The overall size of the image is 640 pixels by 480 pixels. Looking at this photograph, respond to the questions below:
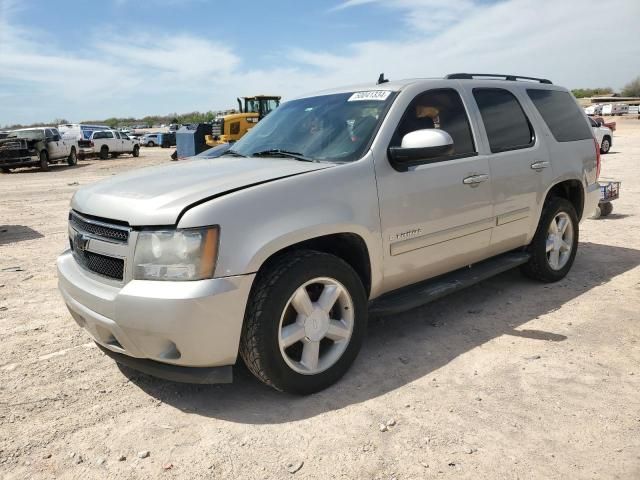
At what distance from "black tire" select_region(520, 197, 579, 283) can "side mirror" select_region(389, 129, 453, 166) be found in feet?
6.10

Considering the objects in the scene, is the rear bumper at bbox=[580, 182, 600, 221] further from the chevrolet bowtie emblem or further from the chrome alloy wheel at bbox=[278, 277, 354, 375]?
the chevrolet bowtie emblem

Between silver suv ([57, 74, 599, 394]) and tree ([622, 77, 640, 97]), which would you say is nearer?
silver suv ([57, 74, 599, 394])

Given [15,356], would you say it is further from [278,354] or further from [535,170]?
[535,170]

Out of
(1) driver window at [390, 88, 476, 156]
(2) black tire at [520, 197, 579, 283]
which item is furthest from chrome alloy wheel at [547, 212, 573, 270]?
(1) driver window at [390, 88, 476, 156]

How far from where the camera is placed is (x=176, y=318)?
2.56 metres

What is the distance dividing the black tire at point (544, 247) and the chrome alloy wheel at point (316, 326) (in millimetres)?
2404

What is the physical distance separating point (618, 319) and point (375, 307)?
82.8 inches

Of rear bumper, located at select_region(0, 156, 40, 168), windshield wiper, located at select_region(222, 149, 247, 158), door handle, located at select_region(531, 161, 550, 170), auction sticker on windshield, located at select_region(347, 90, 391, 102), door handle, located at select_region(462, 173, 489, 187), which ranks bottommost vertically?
door handle, located at select_region(462, 173, 489, 187)

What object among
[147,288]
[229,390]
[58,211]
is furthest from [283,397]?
[58,211]

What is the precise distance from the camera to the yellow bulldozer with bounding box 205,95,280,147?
70.4ft

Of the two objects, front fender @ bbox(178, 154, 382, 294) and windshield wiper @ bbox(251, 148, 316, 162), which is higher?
windshield wiper @ bbox(251, 148, 316, 162)

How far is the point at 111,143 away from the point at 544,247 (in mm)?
30289

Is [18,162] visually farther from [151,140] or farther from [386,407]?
[151,140]

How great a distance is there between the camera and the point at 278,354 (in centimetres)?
286
